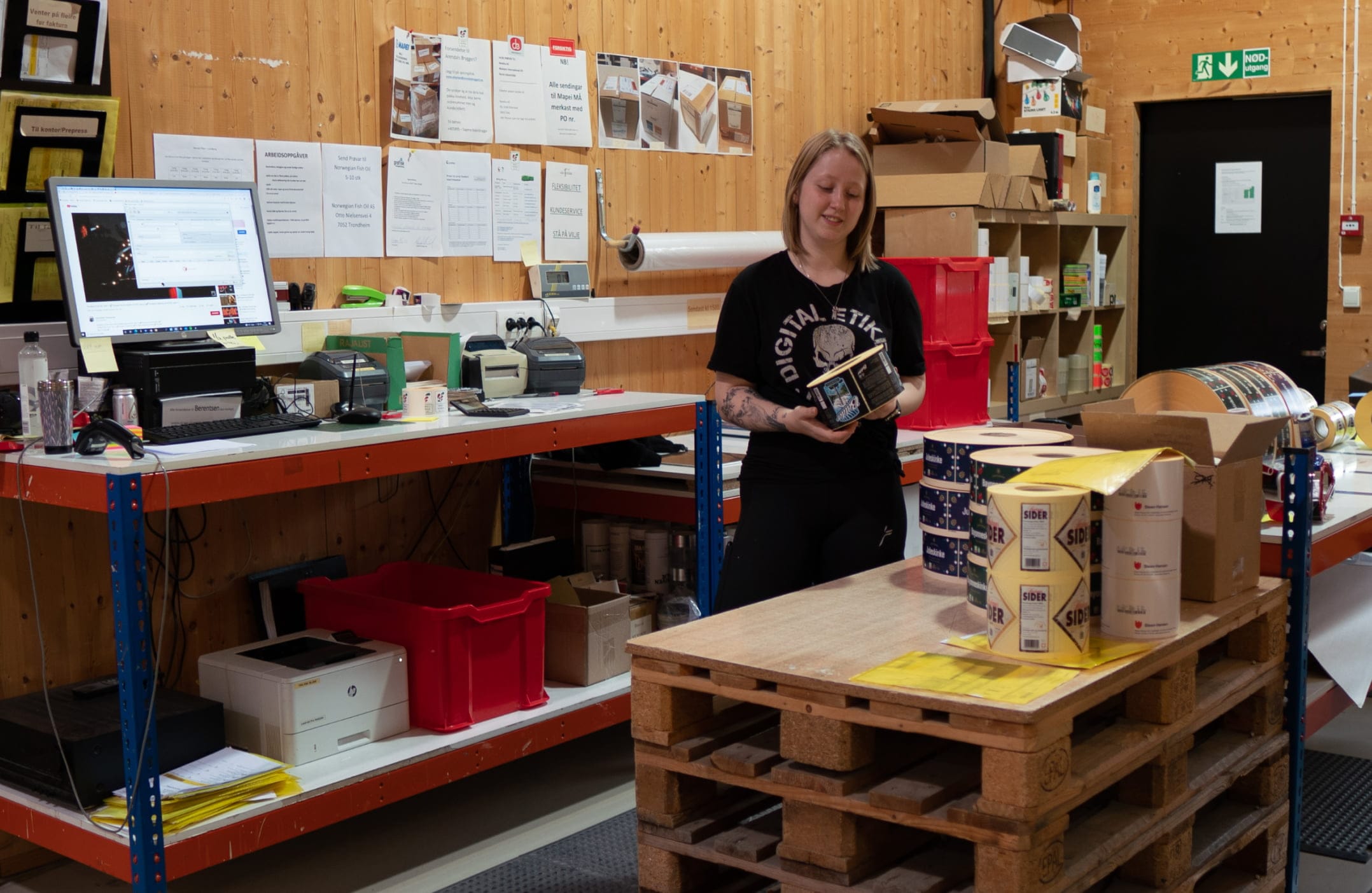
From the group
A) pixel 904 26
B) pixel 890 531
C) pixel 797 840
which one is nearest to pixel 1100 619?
pixel 797 840

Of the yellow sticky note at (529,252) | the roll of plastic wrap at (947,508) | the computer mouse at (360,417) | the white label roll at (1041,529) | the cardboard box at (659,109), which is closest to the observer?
the white label roll at (1041,529)

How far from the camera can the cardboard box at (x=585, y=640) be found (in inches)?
142

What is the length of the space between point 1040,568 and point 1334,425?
2.31 m

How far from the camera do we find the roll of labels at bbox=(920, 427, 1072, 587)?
2.24 m

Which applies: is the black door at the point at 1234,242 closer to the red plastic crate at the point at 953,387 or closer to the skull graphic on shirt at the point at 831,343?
the red plastic crate at the point at 953,387

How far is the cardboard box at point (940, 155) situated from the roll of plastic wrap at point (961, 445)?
3352mm

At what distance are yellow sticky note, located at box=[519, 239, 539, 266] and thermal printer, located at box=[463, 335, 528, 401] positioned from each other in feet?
1.63

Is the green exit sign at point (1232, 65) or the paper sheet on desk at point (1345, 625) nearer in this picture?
the paper sheet on desk at point (1345, 625)

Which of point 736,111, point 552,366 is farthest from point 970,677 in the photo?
point 736,111

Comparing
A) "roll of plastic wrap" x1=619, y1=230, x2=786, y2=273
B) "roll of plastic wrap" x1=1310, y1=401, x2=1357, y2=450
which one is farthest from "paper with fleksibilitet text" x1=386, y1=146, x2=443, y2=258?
"roll of plastic wrap" x1=1310, y1=401, x2=1357, y2=450

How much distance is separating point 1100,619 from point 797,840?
1.79 ft

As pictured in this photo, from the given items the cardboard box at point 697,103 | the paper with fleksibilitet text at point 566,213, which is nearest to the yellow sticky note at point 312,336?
the paper with fleksibilitet text at point 566,213

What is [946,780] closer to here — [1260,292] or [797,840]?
[797,840]

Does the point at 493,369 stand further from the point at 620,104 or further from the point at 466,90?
the point at 620,104
